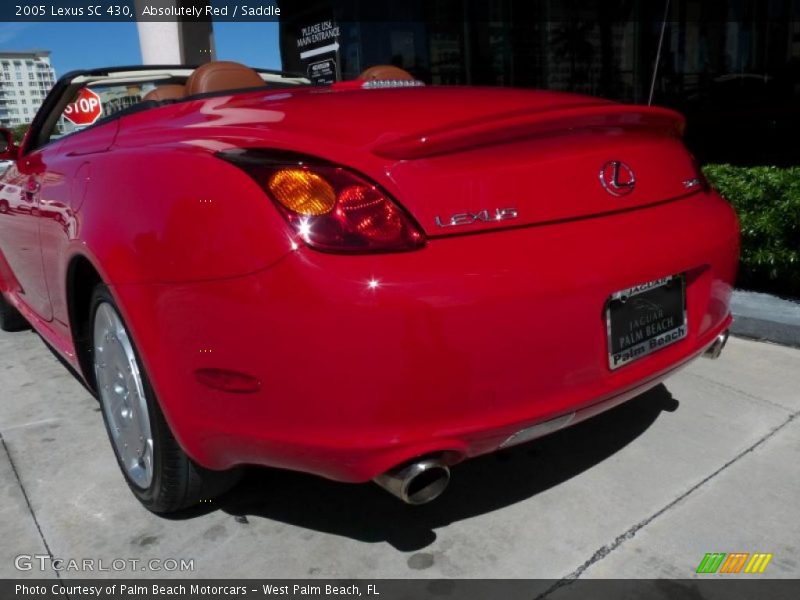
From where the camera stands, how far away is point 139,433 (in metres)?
2.22

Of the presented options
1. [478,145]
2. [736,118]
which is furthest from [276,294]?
[736,118]

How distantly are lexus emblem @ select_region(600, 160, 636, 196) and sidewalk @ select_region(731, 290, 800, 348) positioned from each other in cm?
196

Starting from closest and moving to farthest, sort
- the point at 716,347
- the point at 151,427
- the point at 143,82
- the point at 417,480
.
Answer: the point at 417,480, the point at 151,427, the point at 716,347, the point at 143,82

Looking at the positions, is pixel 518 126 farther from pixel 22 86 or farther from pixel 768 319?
pixel 22 86

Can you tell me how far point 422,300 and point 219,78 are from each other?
162 centimetres

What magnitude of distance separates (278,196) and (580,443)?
1.54 m

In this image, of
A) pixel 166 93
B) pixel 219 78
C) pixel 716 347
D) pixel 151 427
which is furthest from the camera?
pixel 166 93

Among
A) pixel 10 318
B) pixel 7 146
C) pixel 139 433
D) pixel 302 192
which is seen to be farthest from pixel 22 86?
pixel 302 192

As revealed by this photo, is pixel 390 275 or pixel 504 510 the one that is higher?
pixel 390 275

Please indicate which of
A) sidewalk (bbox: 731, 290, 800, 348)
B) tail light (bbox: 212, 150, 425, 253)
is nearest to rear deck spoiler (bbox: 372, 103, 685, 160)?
tail light (bbox: 212, 150, 425, 253)

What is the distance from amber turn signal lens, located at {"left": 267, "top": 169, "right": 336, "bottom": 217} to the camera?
1.64 m

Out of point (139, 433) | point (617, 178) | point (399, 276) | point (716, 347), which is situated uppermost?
point (617, 178)

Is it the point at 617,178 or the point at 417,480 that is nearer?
the point at 417,480

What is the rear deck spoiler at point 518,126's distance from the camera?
1699 millimetres
